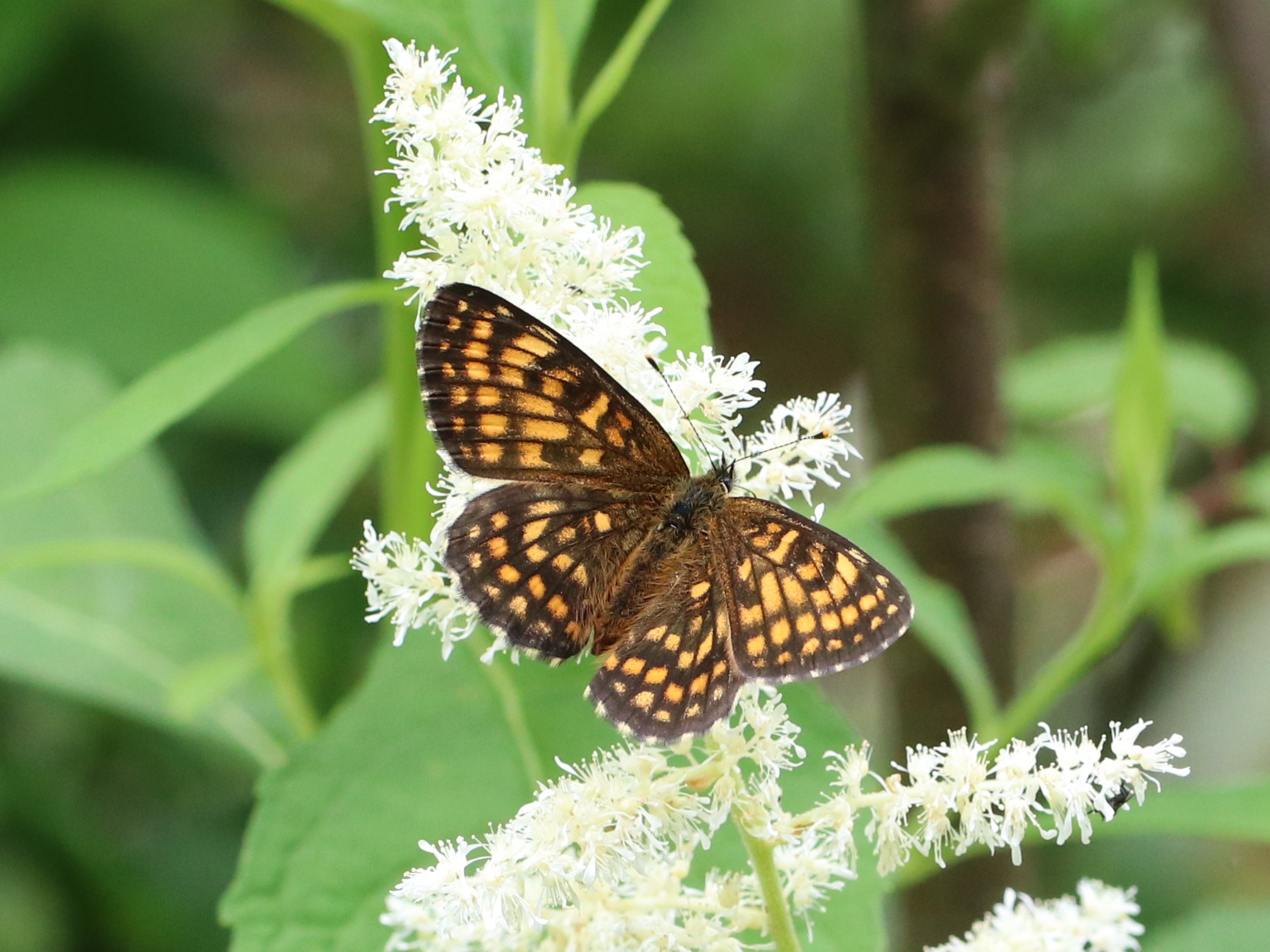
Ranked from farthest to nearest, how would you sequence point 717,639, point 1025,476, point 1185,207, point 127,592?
point 1185,207
point 127,592
point 1025,476
point 717,639

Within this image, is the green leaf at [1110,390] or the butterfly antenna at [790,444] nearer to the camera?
the butterfly antenna at [790,444]

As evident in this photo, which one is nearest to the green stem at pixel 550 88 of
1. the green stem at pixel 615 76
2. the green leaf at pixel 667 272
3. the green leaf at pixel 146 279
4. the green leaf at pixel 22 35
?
the green stem at pixel 615 76

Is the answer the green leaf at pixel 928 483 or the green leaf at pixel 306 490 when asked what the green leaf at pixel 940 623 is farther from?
the green leaf at pixel 306 490

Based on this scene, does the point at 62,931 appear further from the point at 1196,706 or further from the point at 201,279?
the point at 1196,706

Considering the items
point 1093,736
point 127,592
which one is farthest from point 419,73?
point 1093,736

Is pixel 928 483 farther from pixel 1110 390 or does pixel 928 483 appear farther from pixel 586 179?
pixel 586 179

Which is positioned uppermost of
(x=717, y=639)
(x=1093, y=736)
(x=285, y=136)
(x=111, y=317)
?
(x=285, y=136)
